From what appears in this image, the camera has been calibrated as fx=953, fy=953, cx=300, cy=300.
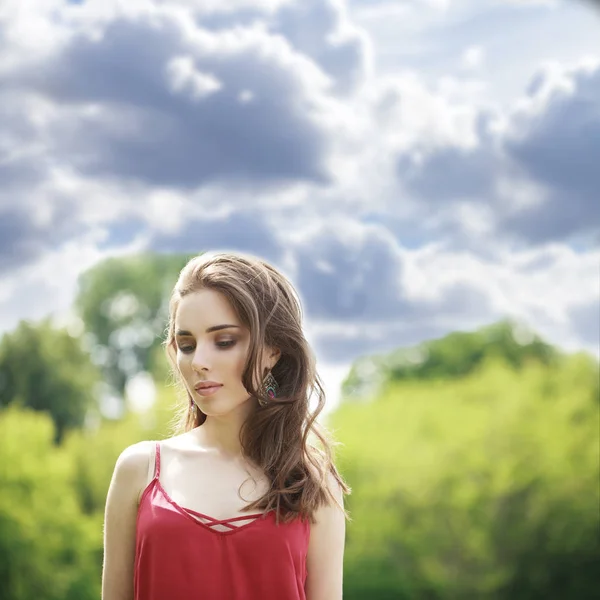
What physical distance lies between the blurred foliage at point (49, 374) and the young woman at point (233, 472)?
1049cm

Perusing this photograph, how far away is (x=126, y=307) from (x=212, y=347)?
1172 centimetres

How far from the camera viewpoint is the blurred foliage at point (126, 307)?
12.2 metres

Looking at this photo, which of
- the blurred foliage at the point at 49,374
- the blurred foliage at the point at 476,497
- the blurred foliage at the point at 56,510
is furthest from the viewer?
the blurred foliage at the point at 49,374

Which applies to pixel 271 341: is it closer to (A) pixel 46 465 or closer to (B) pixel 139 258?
(A) pixel 46 465

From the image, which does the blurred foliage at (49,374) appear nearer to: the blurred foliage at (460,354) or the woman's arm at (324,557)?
the blurred foliage at (460,354)

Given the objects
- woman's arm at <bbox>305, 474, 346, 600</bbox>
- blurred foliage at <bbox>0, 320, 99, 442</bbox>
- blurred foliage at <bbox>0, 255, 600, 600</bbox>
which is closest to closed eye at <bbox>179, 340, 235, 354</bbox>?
woman's arm at <bbox>305, 474, 346, 600</bbox>

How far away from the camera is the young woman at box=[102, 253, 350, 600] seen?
153 cm

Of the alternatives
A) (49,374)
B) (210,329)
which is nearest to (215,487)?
(210,329)

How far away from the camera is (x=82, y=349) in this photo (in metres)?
12.3

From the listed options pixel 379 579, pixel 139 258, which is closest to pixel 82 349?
pixel 139 258

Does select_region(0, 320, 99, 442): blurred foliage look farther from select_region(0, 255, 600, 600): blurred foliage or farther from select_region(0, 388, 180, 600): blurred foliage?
select_region(0, 388, 180, 600): blurred foliage

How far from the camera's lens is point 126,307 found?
515 inches

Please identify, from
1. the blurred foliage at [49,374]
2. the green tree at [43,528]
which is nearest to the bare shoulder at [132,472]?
the green tree at [43,528]

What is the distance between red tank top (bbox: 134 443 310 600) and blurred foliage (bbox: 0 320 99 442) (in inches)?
416
